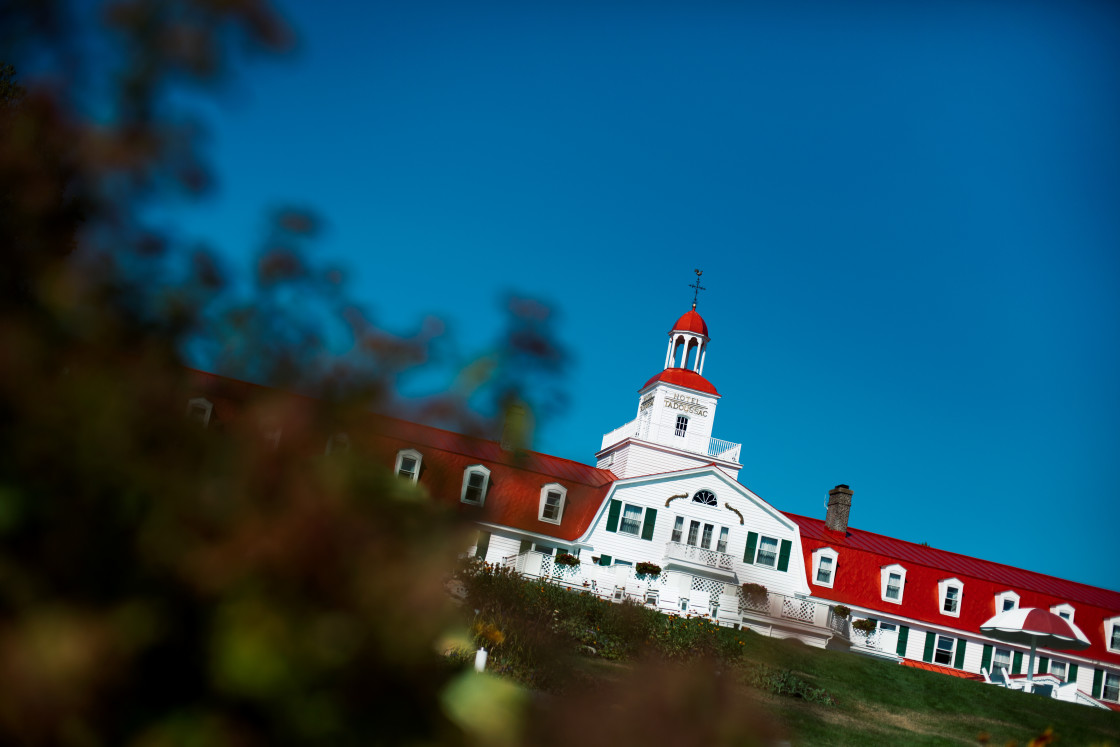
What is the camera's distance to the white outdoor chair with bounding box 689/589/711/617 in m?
32.1

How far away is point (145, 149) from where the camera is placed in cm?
128

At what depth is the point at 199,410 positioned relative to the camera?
112 cm

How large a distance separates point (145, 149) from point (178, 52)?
0.15 m

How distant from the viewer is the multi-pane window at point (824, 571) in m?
35.1

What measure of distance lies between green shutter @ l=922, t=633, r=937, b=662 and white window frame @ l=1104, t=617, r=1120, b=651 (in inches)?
321

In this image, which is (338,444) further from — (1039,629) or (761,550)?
(761,550)

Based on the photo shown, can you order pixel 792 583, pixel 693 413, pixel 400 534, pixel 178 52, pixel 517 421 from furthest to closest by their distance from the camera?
pixel 693 413, pixel 792 583, pixel 517 421, pixel 178 52, pixel 400 534

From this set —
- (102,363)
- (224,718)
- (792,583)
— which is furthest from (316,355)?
(792,583)

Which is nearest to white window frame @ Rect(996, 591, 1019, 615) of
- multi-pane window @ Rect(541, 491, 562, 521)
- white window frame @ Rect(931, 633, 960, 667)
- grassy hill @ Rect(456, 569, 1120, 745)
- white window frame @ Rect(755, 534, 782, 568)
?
white window frame @ Rect(931, 633, 960, 667)

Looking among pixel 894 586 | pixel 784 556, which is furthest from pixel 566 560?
pixel 894 586

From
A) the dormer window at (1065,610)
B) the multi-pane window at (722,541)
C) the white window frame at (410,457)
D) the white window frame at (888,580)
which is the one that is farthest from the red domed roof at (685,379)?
the white window frame at (410,457)

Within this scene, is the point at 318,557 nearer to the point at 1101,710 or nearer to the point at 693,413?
the point at 1101,710

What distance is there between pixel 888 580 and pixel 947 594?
2.79 m

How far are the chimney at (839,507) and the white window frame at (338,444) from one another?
128 ft
